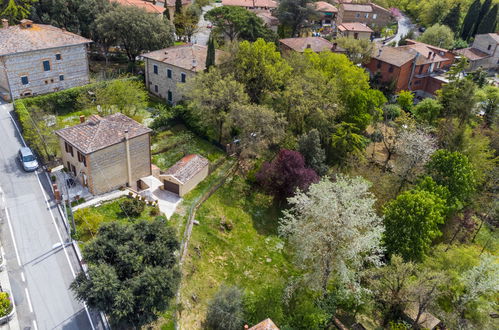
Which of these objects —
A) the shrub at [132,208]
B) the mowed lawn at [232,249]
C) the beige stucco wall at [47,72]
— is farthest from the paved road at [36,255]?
the beige stucco wall at [47,72]

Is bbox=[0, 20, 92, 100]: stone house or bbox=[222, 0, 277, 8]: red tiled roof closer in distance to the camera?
bbox=[0, 20, 92, 100]: stone house

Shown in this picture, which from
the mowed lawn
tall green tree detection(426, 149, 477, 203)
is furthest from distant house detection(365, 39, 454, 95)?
the mowed lawn

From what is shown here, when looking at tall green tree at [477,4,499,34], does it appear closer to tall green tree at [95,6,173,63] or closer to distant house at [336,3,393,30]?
distant house at [336,3,393,30]

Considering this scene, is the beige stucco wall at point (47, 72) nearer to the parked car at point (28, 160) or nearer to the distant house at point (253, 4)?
the parked car at point (28, 160)

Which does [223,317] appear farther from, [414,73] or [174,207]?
[414,73]

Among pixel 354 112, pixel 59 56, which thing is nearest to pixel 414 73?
pixel 354 112

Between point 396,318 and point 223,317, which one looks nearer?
point 223,317

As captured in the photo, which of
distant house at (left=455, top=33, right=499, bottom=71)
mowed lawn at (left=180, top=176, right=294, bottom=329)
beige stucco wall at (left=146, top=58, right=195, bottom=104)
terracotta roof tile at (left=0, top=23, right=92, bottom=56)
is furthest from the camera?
distant house at (left=455, top=33, right=499, bottom=71)
